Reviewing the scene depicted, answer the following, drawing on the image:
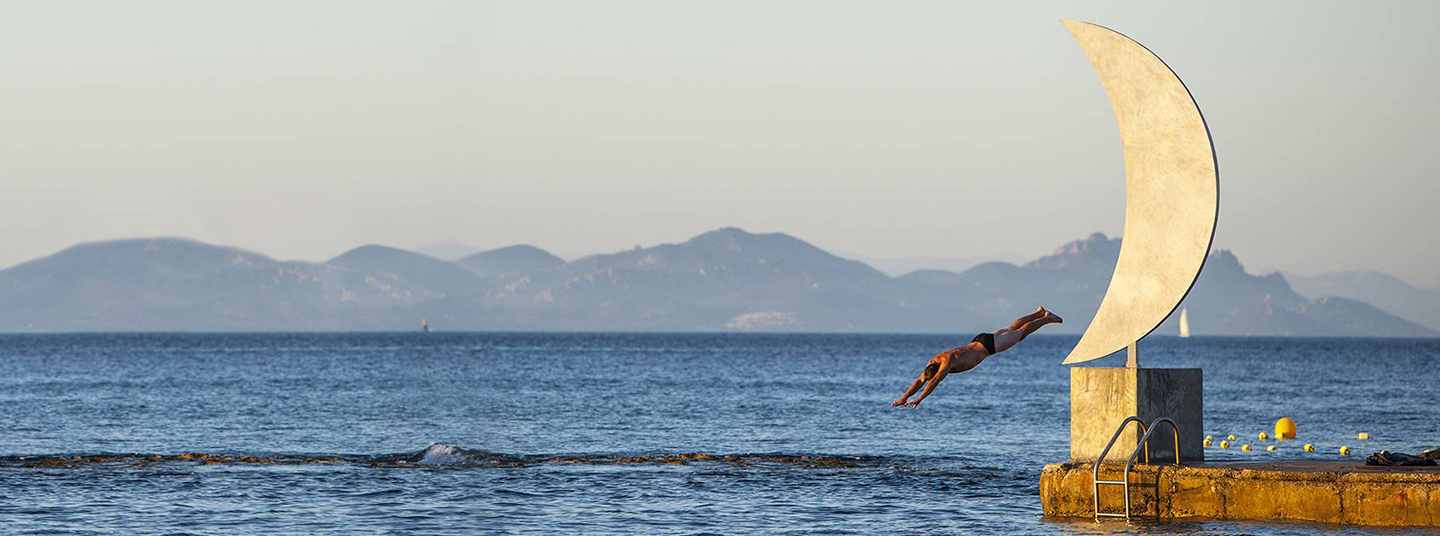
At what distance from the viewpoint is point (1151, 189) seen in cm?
2542

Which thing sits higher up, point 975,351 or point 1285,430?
point 975,351

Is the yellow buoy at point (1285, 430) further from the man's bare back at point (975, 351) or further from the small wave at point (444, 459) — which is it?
the man's bare back at point (975, 351)

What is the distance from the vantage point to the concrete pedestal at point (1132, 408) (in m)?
25.4

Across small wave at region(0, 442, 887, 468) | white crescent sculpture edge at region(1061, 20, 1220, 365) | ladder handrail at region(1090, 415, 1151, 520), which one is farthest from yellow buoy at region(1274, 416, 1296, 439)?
ladder handrail at region(1090, 415, 1151, 520)

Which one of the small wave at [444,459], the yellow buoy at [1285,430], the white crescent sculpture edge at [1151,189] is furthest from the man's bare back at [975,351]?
the yellow buoy at [1285,430]

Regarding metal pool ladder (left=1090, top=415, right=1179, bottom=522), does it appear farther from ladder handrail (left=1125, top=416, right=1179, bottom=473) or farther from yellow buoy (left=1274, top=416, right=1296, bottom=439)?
yellow buoy (left=1274, top=416, right=1296, bottom=439)

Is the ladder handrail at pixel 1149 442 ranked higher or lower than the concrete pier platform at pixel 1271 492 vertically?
higher

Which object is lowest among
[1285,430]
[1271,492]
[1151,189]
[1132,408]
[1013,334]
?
[1271,492]

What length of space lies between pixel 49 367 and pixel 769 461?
95.6 meters

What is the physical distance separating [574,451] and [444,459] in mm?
5175

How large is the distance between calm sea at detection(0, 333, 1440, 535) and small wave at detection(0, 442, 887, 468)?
0.11m

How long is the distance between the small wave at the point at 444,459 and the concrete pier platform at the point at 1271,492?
14.0 m

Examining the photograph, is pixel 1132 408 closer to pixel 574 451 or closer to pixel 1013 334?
pixel 1013 334

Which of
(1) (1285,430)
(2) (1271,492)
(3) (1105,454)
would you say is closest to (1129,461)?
(3) (1105,454)
